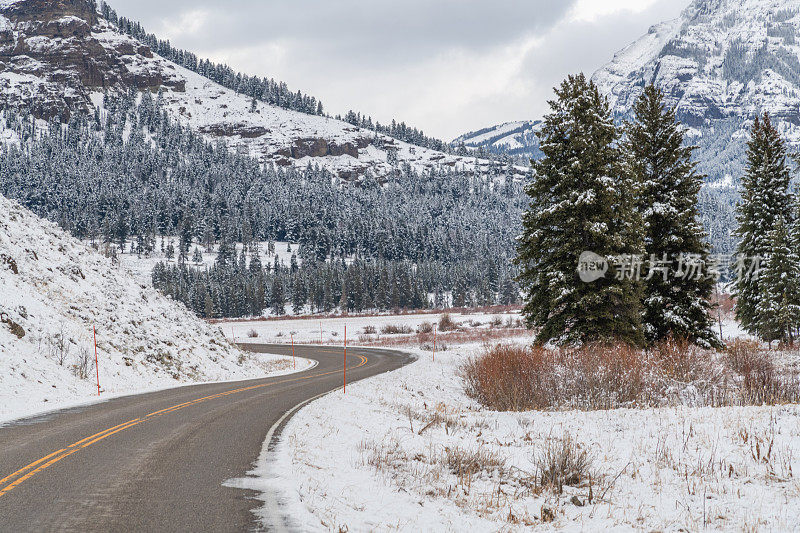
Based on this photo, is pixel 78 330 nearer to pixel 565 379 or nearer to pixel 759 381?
pixel 565 379

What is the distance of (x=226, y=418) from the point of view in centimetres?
1171

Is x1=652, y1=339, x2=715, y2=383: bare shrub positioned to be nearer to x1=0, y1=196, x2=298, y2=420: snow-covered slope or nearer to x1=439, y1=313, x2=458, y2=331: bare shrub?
x1=0, y1=196, x2=298, y2=420: snow-covered slope

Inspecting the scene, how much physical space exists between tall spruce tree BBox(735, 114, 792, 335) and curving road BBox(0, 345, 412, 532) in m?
32.2

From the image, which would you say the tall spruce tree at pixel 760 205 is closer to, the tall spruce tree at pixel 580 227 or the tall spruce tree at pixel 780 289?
the tall spruce tree at pixel 780 289

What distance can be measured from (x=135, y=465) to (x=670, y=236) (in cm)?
2198

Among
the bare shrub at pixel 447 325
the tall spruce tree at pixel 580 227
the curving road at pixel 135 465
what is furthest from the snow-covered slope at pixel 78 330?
the bare shrub at pixel 447 325

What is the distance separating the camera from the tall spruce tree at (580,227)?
64.7 feet

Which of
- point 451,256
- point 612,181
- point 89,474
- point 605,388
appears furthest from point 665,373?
point 451,256

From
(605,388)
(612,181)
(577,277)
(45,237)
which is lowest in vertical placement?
(605,388)

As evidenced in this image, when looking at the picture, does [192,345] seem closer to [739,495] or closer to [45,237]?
[45,237]

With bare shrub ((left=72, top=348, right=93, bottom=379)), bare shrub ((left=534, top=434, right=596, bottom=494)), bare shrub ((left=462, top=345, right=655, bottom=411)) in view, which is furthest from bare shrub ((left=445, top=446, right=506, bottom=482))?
bare shrub ((left=72, top=348, right=93, bottom=379))

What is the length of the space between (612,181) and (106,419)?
58.5ft

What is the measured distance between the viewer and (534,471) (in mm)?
8312

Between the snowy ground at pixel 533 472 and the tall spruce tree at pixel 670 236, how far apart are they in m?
11.6
